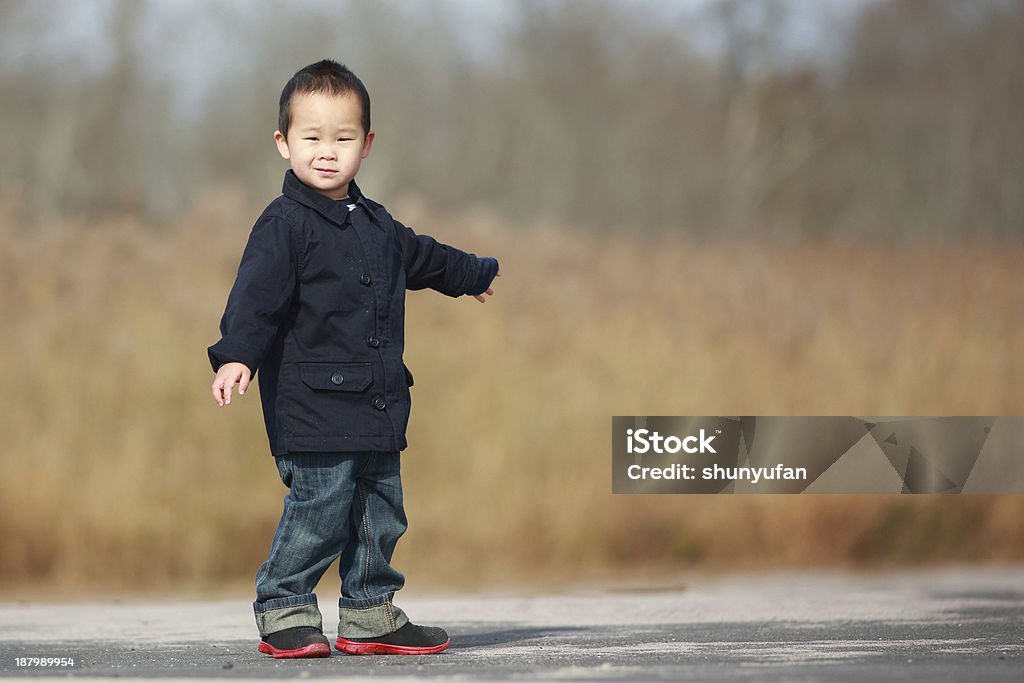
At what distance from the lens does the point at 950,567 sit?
6180 millimetres

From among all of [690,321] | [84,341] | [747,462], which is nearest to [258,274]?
[747,462]

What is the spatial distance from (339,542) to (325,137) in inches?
37.1

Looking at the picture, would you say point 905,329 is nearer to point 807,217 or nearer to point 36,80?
point 807,217

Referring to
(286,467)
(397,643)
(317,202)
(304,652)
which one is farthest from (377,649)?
(317,202)

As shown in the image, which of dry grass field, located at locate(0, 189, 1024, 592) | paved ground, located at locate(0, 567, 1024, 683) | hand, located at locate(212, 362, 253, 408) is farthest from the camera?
dry grass field, located at locate(0, 189, 1024, 592)

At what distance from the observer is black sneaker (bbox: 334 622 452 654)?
343cm

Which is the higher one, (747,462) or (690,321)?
(690,321)

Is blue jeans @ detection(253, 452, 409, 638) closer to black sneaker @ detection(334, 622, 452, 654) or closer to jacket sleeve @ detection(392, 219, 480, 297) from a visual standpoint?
black sneaker @ detection(334, 622, 452, 654)

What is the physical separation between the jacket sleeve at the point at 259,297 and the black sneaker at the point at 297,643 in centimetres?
61

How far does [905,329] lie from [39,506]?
4.50 m

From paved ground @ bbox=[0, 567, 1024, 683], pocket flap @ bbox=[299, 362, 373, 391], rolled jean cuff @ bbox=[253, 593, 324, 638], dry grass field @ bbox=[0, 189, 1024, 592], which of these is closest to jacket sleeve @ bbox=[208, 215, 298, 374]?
pocket flap @ bbox=[299, 362, 373, 391]

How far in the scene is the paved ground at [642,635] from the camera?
2994mm

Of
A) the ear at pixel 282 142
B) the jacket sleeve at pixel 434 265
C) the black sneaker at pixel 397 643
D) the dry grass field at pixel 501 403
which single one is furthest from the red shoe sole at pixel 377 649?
the dry grass field at pixel 501 403

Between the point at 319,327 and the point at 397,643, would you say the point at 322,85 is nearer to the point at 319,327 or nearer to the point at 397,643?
the point at 319,327
